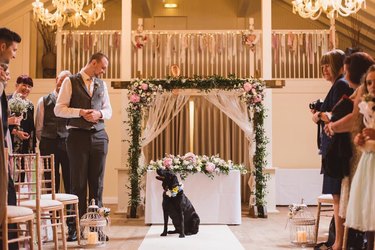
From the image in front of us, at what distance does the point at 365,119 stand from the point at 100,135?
8.58 ft

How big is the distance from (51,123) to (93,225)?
1.53m

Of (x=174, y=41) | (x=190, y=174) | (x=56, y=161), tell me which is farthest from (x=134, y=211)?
(x=174, y=41)

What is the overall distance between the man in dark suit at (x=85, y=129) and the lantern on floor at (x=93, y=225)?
0.13 meters

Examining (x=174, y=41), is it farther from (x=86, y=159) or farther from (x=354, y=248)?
(x=354, y=248)

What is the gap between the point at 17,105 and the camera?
5.42 m

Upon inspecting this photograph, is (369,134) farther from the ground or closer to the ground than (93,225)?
farther from the ground

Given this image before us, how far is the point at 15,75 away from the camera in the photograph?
11.0 metres

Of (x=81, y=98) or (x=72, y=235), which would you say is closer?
(x=81, y=98)

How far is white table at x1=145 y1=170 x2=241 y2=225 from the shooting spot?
22.0ft

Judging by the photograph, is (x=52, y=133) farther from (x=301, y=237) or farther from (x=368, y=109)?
(x=368, y=109)

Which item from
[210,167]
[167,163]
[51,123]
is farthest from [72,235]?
[210,167]

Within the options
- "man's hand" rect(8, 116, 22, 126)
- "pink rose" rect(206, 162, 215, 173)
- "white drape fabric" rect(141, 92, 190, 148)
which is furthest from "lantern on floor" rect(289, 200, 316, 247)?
"white drape fabric" rect(141, 92, 190, 148)

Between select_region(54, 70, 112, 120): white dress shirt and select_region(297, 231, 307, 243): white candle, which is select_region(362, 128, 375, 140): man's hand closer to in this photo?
select_region(297, 231, 307, 243): white candle

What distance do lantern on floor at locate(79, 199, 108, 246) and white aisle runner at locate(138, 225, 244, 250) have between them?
1.39ft
